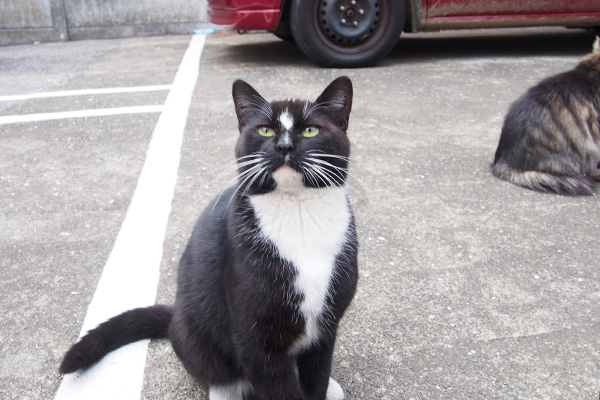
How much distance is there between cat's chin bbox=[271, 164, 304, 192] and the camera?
5.64 feet

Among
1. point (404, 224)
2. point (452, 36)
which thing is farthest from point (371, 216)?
point (452, 36)

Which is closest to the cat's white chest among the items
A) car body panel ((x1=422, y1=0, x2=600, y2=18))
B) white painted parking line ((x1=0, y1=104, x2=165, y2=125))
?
white painted parking line ((x1=0, y1=104, x2=165, y2=125))

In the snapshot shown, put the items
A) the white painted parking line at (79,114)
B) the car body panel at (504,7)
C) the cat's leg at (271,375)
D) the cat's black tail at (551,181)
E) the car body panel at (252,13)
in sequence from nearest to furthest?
the cat's leg at (271,375) < the cat's black tail at (551,181) < the white painted parking line at (79,114) < the car body panel at (252,13) < the car body panel at (504,7)

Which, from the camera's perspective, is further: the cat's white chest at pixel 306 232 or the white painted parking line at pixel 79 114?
the white painted parking line at pixel 79 114

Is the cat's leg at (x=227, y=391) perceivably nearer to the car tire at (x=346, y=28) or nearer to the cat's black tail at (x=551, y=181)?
the cat's black tail at (x=551, y=181)

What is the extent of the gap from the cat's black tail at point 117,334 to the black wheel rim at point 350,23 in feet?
15.0

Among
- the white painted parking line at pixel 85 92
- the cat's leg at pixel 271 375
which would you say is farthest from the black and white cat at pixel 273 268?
the white painted parking line at pixel 85 92

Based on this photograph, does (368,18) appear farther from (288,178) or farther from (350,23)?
(288,178)

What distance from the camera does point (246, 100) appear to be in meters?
1.97

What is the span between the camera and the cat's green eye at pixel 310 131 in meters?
1.83

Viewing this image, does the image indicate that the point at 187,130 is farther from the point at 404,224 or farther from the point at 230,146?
the point at 404,224

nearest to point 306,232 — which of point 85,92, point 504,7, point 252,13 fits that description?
point 85,92

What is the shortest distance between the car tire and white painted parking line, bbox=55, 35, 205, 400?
6.67 ft

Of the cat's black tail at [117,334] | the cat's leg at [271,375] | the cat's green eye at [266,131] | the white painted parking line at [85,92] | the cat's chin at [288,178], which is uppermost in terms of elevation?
the cat's green eye at [266,131]
